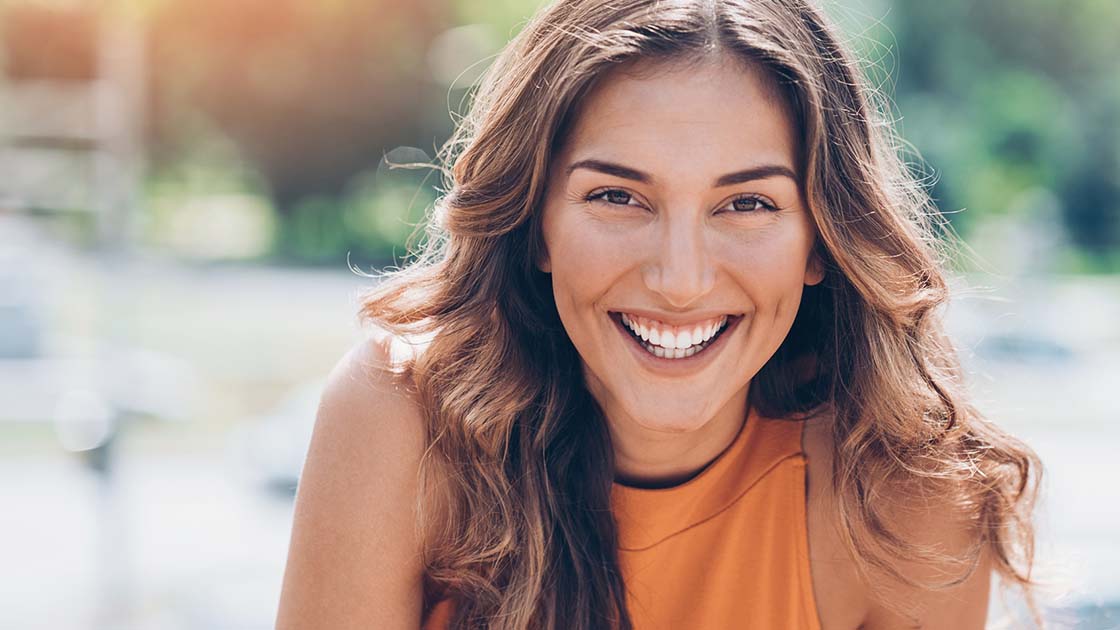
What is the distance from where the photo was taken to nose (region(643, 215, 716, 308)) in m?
1.65

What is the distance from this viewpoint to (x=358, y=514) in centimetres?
183

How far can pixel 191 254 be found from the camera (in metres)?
23.1

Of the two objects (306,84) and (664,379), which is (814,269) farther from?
(306,84)

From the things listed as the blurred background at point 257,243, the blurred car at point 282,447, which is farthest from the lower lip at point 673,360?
the blurred car at point 282,447

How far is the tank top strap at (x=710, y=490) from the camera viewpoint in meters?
1.95

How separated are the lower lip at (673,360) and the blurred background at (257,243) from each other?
1.94 feet

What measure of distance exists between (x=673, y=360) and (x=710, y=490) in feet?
1.05

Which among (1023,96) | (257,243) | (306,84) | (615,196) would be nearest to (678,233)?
(615,196)

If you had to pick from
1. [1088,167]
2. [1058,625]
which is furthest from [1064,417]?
[1088,167]

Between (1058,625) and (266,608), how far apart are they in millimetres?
3146

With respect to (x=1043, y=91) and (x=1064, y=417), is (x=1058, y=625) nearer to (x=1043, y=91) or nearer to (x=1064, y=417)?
(x=1064, y=417)

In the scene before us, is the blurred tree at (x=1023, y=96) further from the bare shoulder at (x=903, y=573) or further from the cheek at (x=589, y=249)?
the cheek at (x=589, y=249)

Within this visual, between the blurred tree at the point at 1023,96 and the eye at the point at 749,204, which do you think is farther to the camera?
the blurred tree at the point at 1023,96

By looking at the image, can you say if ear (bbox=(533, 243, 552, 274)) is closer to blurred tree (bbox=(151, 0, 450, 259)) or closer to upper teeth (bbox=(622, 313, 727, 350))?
upper teeth (bbox=(622, 313, 727, 350))
